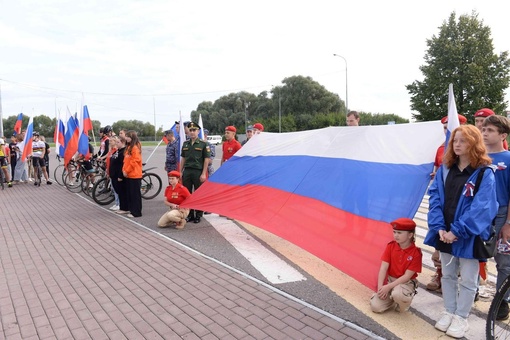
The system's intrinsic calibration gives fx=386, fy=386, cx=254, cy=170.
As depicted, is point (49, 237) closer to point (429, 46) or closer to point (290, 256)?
point (290, 256)

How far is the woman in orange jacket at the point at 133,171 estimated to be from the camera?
8391 millimetres

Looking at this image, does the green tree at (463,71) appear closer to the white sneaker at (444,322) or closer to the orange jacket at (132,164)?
the orange jacket at (132,164)

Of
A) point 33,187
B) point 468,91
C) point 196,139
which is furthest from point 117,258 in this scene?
point 468,91

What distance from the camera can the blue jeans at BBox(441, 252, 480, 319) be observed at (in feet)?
10.8

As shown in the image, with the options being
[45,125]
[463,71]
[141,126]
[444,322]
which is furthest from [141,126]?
[444,322]

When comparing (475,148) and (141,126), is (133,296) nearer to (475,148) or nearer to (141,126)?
(475,148)

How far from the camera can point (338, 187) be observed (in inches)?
199

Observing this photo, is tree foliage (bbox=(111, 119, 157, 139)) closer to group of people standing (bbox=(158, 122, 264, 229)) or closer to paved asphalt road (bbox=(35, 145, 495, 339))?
group of people standing (bbox=(158, 122, 264, 229))

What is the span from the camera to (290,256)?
562 centimetres

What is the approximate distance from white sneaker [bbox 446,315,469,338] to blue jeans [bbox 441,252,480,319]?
4 cm

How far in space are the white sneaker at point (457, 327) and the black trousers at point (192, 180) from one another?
17.7ft

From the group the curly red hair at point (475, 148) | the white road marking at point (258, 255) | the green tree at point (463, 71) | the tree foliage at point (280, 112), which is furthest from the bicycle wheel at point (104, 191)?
the tree foliage at point (280, 112)

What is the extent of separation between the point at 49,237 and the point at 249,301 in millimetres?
4586

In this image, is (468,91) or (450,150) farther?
(468,91)
